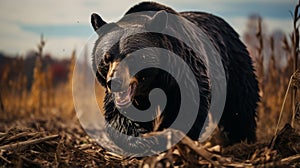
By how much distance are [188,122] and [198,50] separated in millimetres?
766

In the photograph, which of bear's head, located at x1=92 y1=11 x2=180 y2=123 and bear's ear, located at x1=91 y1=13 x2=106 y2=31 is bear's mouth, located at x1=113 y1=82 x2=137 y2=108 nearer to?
bear's head, located at x1=92 y1=11 x2=180 y2=123

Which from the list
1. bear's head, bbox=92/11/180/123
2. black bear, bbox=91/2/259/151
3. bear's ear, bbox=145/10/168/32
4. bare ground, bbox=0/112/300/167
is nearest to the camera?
bare ground, bbox=0/112/300/167

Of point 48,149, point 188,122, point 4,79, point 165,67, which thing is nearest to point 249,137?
point 188,122

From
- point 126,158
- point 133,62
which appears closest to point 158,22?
point 133,62

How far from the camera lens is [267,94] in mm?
8461

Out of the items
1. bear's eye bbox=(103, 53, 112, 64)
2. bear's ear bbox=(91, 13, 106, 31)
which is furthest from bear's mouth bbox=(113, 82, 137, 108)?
bear's ear bbox=(91, 13, 106, 31)

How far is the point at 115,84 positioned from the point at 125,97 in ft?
1.33

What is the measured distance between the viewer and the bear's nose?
3.83 meters

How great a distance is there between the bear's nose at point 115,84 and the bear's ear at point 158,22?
2.28 ft

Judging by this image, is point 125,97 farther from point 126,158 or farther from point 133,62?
point 126,158

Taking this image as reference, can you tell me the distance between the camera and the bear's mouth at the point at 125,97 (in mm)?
4125

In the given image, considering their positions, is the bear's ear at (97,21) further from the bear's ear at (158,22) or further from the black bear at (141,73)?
the bear's ear at (158,22)

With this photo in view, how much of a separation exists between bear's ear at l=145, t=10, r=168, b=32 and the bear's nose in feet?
2.28

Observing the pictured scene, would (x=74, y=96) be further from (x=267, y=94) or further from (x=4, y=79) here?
(x=267, y=94)
